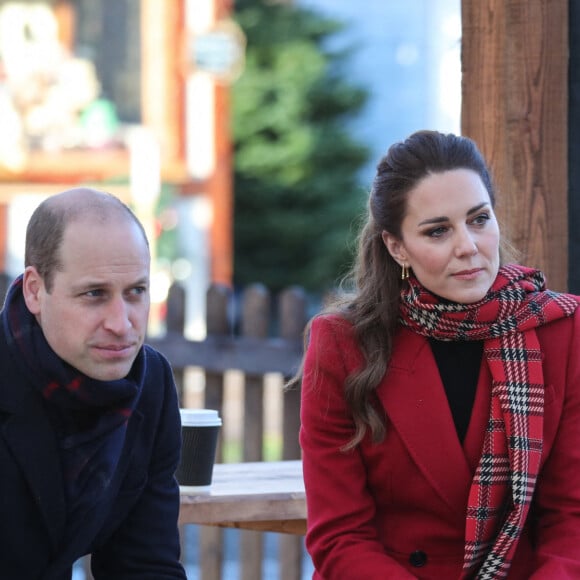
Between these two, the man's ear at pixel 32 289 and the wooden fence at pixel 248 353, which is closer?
the man's ear at pixel 32 289

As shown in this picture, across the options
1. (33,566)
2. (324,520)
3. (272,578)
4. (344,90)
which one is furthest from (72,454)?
(344,90)

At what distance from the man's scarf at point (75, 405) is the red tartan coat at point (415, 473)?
58 centimetres

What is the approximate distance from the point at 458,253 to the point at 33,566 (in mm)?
1147

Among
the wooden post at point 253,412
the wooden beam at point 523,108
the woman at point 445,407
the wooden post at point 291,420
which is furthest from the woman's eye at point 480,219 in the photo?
the wooden post at point 253,412

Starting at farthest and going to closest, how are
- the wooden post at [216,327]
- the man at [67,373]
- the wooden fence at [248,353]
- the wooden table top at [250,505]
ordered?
the wooden post at [216,327] < the wooden fence at [248,353] < the wooden table top at [250,505] < the man at [67,373]

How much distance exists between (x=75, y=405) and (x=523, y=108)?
1766mm

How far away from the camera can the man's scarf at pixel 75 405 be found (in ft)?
7.49

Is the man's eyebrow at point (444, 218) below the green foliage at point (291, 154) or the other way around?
below

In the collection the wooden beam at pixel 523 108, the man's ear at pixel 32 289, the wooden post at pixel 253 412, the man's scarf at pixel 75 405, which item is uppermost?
the wooden beam at pixel 523 108

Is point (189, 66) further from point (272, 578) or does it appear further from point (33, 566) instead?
point (33, 566)

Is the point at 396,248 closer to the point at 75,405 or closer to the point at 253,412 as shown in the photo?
the point at 75,405

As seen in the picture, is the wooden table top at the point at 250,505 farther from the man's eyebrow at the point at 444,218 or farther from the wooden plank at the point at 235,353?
the wooden plank at the point at 235,353

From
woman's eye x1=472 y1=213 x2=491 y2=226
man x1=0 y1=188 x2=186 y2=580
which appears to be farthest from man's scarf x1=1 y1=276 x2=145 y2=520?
woman's eye x1=472 y1=213 x2=491 y2=226

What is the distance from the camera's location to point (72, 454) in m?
2.33
